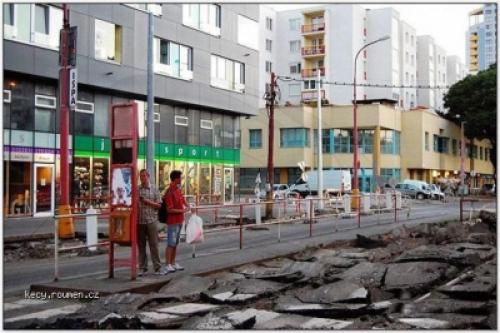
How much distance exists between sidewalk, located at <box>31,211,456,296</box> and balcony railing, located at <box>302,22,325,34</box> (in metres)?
57.8

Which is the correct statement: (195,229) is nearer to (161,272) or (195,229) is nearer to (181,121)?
(161,272)

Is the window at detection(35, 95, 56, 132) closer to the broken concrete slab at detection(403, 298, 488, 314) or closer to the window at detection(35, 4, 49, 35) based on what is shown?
the window at detection(35, 4, 49, 35)

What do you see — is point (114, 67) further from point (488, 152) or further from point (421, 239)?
point (488, 152)

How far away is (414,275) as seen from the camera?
991cm

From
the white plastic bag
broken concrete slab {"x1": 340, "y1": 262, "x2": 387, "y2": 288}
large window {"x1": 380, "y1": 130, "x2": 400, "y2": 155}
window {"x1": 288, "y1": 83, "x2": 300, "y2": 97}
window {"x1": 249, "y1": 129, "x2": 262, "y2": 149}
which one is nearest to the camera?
broken concrete slab {"x1": 340, "y1": 262, "x2": 387, "y2": 288}

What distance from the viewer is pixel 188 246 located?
15.9 meters

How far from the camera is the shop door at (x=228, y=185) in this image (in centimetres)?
4231

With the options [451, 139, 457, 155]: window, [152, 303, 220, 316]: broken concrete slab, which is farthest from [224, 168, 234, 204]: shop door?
[451, 139, 457, 155]: window

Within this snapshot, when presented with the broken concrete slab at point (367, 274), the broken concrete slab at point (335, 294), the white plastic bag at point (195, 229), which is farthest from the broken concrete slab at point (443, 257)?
the white plastic bag at point (195, 229)

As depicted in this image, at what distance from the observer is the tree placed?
226ft

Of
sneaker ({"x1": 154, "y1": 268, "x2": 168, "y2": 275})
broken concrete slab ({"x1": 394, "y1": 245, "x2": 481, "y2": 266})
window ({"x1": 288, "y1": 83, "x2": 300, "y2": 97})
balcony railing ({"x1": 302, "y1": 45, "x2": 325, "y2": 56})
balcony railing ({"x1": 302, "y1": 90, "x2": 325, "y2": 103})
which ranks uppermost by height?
balcony railing ({"x1": 302, "y1": 45, "x2": 325, "y2": 56})

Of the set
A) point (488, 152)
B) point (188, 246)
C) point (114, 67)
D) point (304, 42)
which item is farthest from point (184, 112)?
point (488, 152)

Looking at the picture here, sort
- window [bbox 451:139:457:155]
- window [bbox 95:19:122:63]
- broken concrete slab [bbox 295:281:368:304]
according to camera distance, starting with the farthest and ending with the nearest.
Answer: window [bbox 451:139:457:155], window [bbox 95:19:122:63], broken concrete slab [bbox 295:281:368:304]

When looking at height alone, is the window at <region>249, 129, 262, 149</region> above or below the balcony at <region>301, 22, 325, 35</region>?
below
